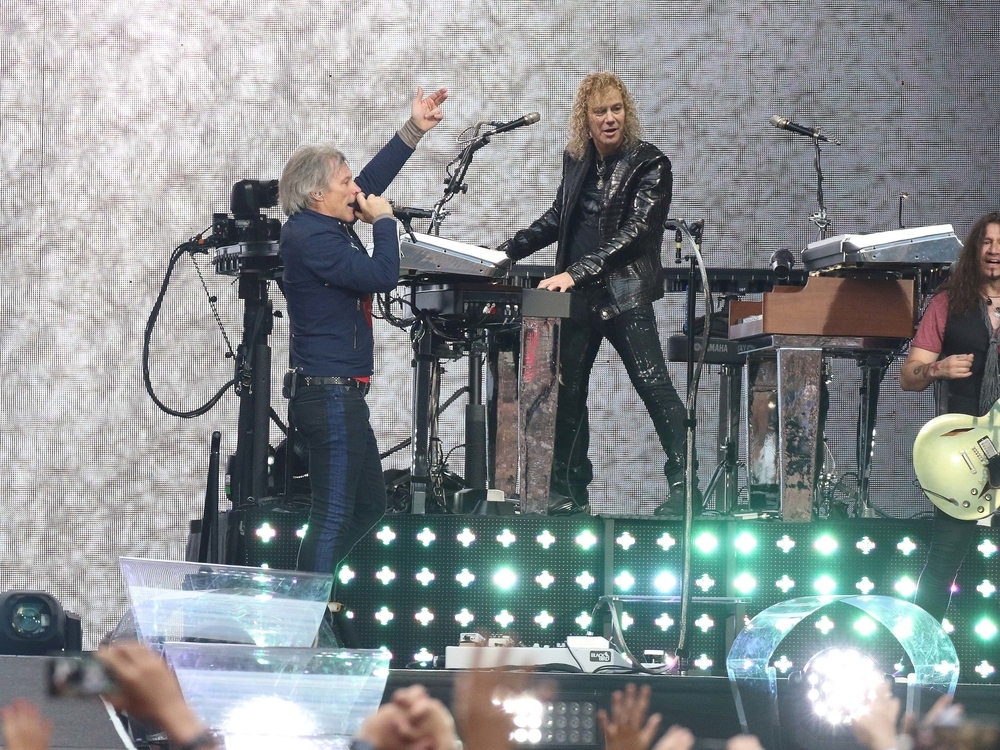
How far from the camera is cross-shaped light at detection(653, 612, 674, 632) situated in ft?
13.1

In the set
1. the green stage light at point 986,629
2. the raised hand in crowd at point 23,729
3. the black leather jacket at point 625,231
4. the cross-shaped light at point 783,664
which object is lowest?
the cross-shaped light at point 783,664

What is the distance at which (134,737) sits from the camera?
296 centimetres

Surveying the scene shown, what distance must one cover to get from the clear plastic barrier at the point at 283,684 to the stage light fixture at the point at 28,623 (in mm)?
1885

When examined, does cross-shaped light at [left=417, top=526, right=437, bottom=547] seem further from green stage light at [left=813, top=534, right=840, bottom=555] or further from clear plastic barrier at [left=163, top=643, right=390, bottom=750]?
clear plastic barrier at [left=163, top=643, right=390, bottom=750]

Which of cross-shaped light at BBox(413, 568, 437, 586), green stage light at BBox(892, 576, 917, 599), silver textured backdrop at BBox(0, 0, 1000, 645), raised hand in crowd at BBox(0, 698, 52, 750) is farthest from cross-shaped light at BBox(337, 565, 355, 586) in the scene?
raised hand in crowd at BBox(0, 698, 52, 750)

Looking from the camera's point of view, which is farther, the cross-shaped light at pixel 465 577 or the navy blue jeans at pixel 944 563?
the cross-shaped light at pixel 465 577

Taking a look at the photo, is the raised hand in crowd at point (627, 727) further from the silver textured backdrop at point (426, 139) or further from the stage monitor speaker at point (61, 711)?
the silver textured backdrop at point (426, 139)

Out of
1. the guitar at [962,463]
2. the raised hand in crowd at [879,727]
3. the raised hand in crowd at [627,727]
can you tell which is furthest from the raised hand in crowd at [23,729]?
the guitar at [962,463]

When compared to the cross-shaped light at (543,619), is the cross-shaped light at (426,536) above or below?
above

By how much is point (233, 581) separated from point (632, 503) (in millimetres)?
4246

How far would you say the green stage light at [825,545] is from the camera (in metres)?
4.01

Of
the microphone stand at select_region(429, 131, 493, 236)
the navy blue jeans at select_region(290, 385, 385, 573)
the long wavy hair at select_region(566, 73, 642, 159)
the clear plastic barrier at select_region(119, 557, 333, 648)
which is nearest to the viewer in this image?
the clear plastic barrier at select_region(119, 557, 333, 648)

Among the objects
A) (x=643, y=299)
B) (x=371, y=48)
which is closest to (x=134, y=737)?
(x=643, y=299)

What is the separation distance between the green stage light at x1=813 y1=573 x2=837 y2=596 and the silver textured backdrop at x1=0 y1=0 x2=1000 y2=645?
262 centimetres
